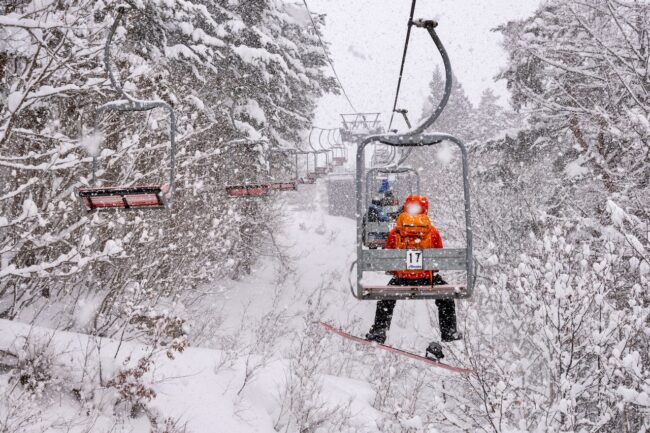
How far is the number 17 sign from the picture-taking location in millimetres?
4809

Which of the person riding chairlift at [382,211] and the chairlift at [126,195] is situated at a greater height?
the chairlift at [126,195]

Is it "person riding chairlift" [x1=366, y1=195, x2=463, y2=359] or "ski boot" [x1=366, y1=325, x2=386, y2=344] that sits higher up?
"person riding chairlift" [x1=366, y1=195, x2=463, y2=359]

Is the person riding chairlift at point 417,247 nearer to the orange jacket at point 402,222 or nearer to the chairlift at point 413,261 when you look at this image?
the orange jacket at point 402,222

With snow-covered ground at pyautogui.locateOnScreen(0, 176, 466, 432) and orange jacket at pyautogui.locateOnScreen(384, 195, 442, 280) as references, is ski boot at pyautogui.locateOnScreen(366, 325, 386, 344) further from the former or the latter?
snow-covered ground at pyautogui.locateOnScreen(0, 176, 466, 432)

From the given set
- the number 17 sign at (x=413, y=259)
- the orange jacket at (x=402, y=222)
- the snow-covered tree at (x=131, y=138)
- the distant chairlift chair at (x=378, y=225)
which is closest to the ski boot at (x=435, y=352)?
the orange jacket at (x=402, y=222)

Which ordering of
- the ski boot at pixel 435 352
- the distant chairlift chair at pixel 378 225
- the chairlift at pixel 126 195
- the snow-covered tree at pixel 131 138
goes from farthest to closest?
the distant chairlift chair at pixel 378 225, the ski boot at pixel 435 352, the snow-covered tree at pixel 131 138, the chairlift at pixel 126 195

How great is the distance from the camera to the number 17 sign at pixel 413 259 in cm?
481

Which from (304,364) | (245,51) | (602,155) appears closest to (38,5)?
(304,364)

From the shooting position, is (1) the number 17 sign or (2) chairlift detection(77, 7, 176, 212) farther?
(1) the number 17 sign

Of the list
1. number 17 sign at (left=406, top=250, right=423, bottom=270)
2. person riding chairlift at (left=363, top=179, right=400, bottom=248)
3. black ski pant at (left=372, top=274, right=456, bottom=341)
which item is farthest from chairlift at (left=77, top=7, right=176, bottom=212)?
person riding chairlift at (left=363, top=179, right=400, bottom=248)

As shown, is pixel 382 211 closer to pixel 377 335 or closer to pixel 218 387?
pixel 377 335

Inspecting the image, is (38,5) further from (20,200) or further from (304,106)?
(304,106)

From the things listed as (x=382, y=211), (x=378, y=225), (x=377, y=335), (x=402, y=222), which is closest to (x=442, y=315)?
(x=377, y=335)

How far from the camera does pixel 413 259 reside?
15.9 feet
